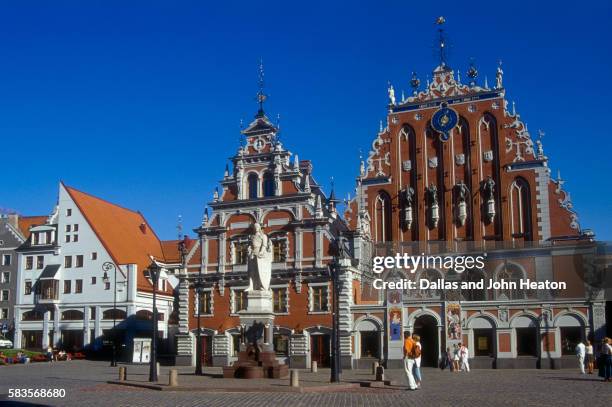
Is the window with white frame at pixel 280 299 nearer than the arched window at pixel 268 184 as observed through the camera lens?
Yes

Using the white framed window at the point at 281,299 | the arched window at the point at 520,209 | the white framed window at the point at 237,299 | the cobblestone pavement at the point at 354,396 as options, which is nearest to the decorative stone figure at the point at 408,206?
the arched window at the point at 520,209

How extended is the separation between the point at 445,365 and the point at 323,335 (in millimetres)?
7853

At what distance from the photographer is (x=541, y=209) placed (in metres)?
44.1

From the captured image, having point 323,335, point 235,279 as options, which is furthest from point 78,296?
point 323,335

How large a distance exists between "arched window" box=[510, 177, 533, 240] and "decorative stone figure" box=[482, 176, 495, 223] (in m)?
1.17

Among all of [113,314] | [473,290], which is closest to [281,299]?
[473,290]

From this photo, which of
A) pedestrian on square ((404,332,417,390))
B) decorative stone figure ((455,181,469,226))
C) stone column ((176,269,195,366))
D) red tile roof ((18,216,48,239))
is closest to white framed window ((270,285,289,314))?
stone column ((176,269,195,366))

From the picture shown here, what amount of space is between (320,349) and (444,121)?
17.6 meters

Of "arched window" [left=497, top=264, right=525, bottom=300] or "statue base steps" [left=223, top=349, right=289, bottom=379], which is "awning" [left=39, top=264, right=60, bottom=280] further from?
"arched window" [left=497, top=264, right=525, bottom=300]

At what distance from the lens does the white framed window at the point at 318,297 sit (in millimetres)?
43562

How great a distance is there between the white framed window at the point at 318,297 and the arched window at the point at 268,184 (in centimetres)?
691

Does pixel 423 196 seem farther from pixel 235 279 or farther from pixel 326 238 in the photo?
pixel 235 279

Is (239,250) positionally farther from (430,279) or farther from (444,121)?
(444,121)

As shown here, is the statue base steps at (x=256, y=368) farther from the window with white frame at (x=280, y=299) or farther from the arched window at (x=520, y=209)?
the arched window at (x=520, y=209)
